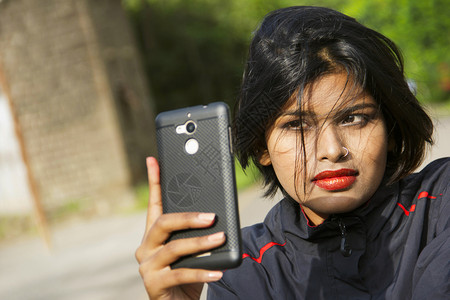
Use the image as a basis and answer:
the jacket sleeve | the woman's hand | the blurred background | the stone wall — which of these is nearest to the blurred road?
the blurred background

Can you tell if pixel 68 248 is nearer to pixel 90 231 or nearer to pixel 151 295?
pixel 90 231

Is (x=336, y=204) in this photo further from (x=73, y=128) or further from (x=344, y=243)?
(x=73, y=128)

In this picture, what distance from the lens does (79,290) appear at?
5.90 meters

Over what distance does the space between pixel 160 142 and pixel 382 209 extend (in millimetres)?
697

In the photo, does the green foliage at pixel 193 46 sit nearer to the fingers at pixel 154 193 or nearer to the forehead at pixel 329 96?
the forehead at pixel 329 96

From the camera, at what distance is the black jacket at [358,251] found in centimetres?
151

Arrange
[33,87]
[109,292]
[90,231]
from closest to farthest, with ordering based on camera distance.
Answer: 1. [109,292]
2. [90,231]
3. [33,87]

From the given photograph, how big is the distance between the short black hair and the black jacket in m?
0.14

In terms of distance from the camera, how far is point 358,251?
1539mm

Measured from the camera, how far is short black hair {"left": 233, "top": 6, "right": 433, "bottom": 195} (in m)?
1.67

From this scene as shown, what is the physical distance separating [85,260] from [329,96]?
6.28 meters

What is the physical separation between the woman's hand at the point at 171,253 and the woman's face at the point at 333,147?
18.2 inches

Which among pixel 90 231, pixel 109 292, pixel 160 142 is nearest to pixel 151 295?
pixel 160 142

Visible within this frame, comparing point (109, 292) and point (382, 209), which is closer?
point (382, 209)
